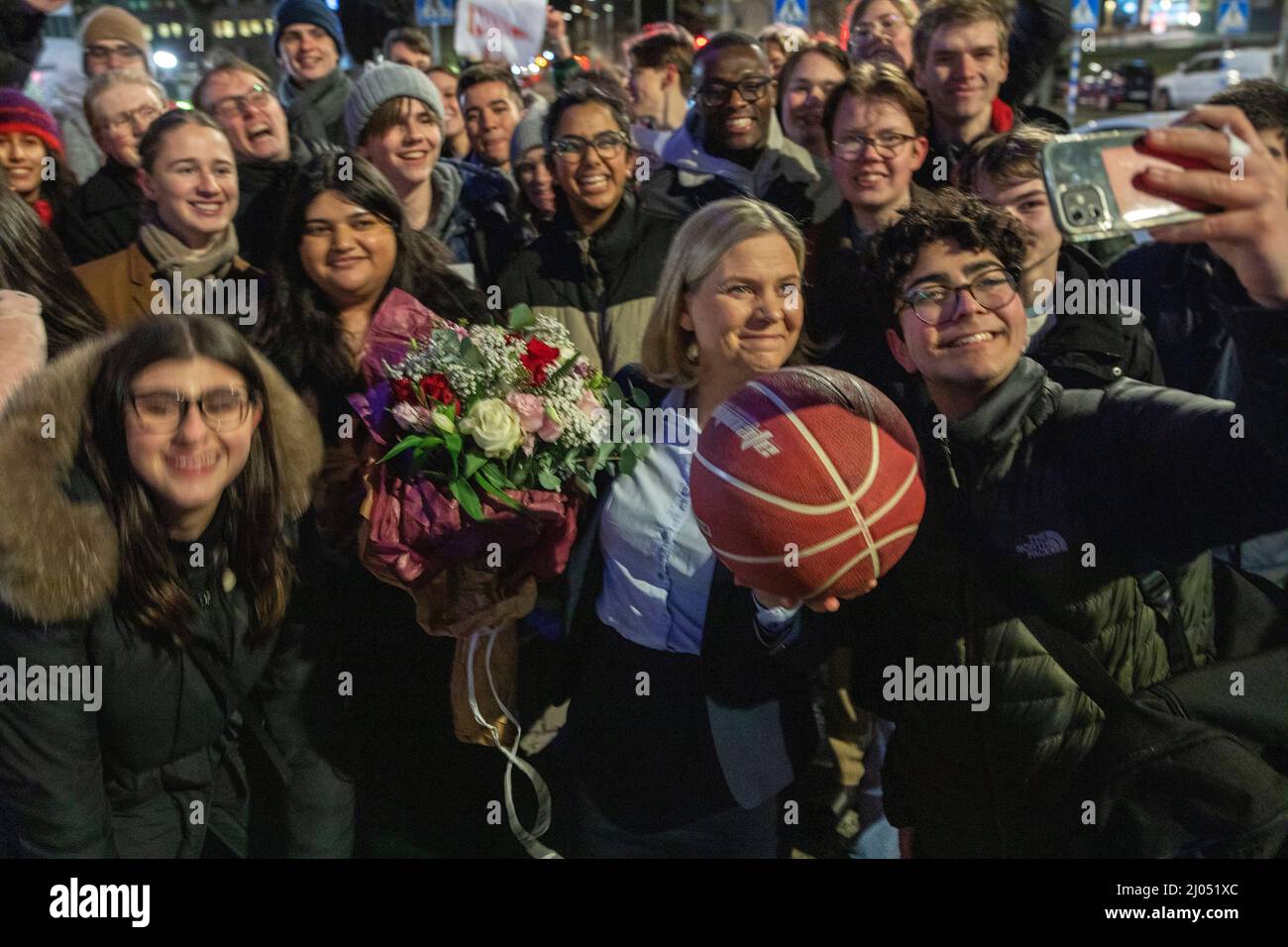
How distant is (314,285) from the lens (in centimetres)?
326

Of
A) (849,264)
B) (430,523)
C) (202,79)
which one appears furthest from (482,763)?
(202,79)

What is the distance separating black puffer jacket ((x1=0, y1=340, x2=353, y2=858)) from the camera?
2561 mm

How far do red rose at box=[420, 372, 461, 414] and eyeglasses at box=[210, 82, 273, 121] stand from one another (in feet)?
7.96

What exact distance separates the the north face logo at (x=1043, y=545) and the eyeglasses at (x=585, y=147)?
6.39ft

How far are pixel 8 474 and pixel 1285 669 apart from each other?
9.82ft

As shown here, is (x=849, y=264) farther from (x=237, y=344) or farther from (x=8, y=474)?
(x=8, y=474)

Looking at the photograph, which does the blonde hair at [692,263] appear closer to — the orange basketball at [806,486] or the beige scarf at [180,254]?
the orange basketball at [806,486]

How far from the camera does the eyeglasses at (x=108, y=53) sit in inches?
232

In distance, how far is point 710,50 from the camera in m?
4.27

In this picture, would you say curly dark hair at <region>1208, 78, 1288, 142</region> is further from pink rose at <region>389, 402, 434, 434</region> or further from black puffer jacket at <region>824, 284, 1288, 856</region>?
pink rose at <region>389, 402, 434, 434</region>

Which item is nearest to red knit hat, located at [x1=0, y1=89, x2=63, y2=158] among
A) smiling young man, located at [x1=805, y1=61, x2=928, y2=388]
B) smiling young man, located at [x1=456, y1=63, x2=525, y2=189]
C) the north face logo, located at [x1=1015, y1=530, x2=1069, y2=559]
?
smiling young man, located at [x1=456, y1=63, x2=525, y2=189]

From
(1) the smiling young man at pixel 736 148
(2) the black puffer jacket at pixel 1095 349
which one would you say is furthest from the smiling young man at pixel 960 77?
(2) the black puffer jacket at pixel 1095 349

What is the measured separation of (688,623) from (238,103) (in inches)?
124

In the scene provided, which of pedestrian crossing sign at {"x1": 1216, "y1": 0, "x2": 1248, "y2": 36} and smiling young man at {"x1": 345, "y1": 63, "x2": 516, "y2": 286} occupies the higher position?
pedestrian crossing sign at {"x1": 1216, "y1": 0, "x2": 1248, "y2": 36}
